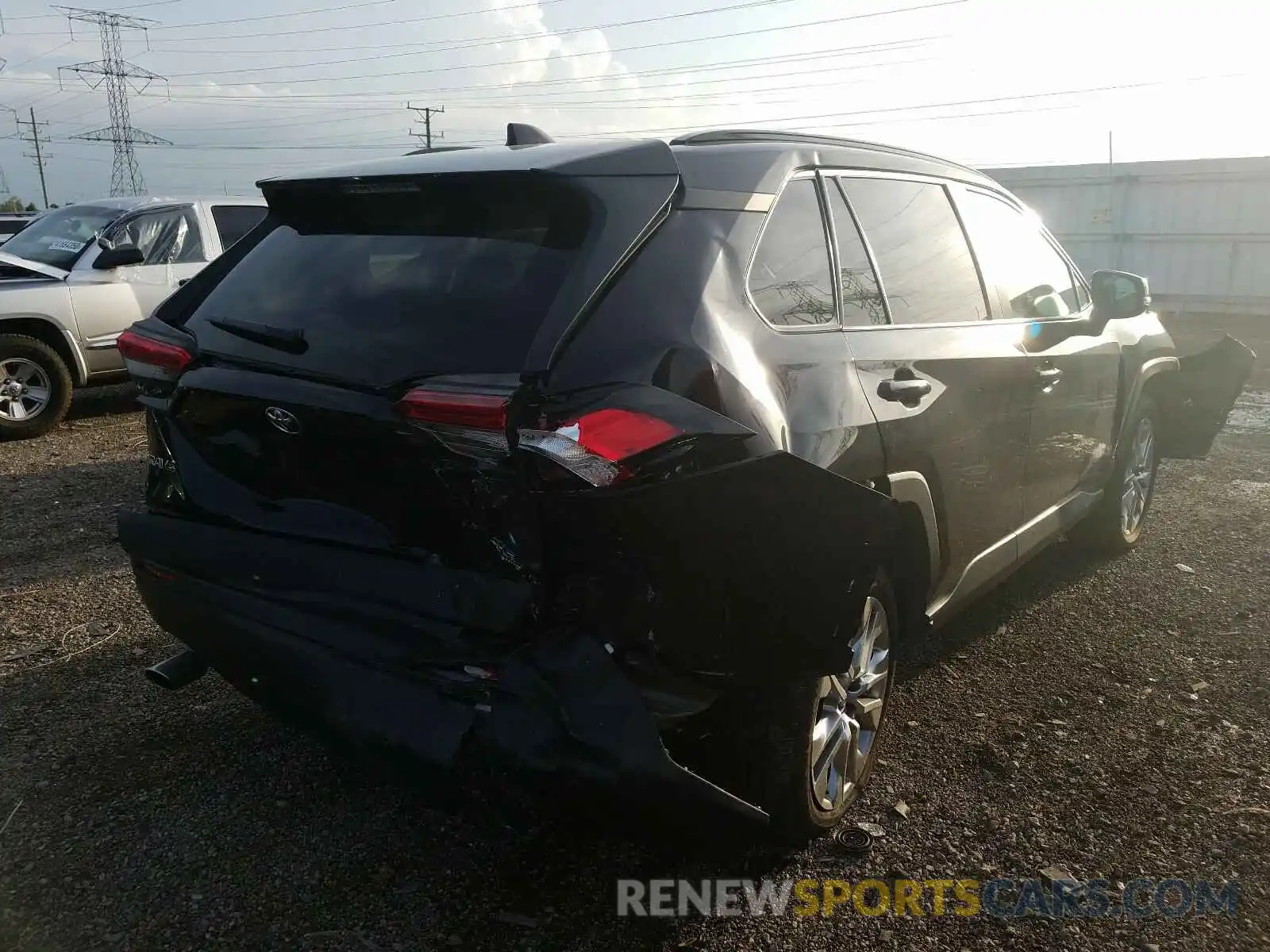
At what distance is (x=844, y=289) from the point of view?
281 centimetres

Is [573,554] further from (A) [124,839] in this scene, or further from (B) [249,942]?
(A) [124,839]

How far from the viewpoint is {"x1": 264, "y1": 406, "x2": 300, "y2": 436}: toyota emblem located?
230 cm

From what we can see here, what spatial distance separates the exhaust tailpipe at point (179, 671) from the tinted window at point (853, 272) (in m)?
2.04

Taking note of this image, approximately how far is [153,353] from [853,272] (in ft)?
6.44

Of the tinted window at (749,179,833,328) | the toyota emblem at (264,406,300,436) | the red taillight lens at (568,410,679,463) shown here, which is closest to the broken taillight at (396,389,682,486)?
the red taillight lens at (568,410,679,463)

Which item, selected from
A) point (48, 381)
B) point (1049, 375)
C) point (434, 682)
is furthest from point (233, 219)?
point (434, 682)

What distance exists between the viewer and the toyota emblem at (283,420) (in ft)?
7.54

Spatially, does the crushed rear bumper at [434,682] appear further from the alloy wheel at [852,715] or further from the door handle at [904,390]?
the door handle at [904,390]

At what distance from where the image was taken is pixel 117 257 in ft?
27.3

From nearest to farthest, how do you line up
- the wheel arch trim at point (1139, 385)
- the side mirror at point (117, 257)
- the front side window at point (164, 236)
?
1. the wheel arch trim at point (1139, 385)
2. the side mirror at point (117, 257)
3. the front side window at point (164, 236)

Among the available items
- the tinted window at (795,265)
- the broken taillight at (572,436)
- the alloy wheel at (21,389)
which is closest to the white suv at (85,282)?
the alloy wheel at (21,389)

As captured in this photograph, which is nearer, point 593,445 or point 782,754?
point 593,445

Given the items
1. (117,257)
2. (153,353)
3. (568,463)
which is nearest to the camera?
(568,463)

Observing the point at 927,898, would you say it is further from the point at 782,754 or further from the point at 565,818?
the point at 565,818
